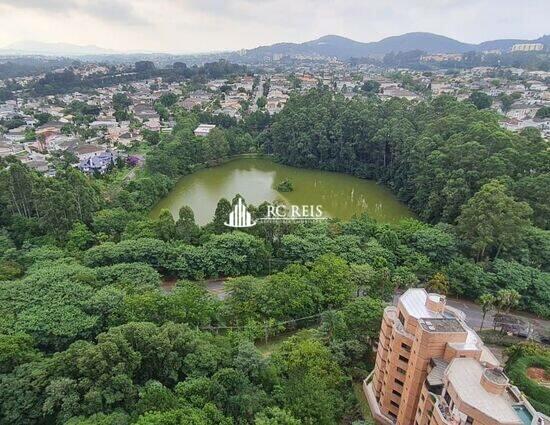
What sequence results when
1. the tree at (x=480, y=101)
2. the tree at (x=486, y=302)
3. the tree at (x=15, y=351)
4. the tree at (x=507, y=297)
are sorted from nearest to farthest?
1. the tree at (x=15, y=351)
2. the tree at (x=486, y=302)
3. the tree at (x=507, y=297)
4. the tree at (x=480, y=101)

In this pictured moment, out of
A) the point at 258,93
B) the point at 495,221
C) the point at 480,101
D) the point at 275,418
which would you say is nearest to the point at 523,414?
the point at 275,418

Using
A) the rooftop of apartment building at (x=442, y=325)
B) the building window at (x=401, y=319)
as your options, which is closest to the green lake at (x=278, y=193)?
the building window at (x=401, y=319)

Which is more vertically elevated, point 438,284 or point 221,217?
point 221,217

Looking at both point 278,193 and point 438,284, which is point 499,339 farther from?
point 278,193

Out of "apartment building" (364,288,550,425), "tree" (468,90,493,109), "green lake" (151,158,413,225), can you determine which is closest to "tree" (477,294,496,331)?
"apartment building" (364,288,550,425)

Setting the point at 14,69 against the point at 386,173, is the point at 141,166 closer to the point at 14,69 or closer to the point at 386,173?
the point at 386,173

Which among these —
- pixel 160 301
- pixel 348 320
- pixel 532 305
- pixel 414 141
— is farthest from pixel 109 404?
pixel 414 141

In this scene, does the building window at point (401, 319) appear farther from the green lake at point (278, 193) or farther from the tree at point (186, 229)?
Answer: the green lake at point (278, 193)
